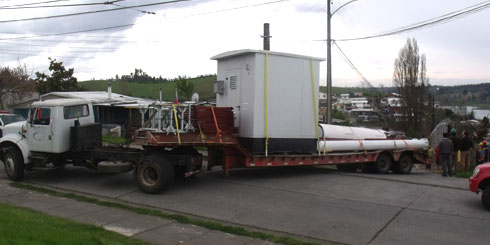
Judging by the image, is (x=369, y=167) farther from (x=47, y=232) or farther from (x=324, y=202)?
(x=47, y=232)

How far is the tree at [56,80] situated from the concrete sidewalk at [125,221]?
118 ft

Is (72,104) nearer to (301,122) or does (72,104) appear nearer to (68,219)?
(68,219)

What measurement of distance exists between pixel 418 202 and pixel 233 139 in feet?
15.0

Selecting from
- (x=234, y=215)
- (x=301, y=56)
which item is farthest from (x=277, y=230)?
(x=301, y=56)

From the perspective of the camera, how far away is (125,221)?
290 inches

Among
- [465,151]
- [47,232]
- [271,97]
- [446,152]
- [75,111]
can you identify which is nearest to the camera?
[47,232]

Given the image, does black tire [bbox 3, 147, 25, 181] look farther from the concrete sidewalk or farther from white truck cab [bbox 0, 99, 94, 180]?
the concrete sidewalk

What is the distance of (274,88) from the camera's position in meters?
11.2

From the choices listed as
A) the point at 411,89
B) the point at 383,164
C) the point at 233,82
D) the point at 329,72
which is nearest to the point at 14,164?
the point at 233,82

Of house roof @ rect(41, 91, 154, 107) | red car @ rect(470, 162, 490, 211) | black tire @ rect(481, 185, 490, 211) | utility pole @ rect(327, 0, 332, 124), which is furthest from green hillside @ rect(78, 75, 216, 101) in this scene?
black tire @ rect(481, 185, 490, 211)

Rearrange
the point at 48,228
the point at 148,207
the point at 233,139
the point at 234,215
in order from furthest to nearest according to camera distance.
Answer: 1. the point at 233,139
2. the point at 148,207
3. the point at 234,215
4. the point at 48,228

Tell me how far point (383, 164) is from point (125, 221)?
32.2 feet

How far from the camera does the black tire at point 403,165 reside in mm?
14555

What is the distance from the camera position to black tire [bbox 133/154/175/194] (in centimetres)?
945
